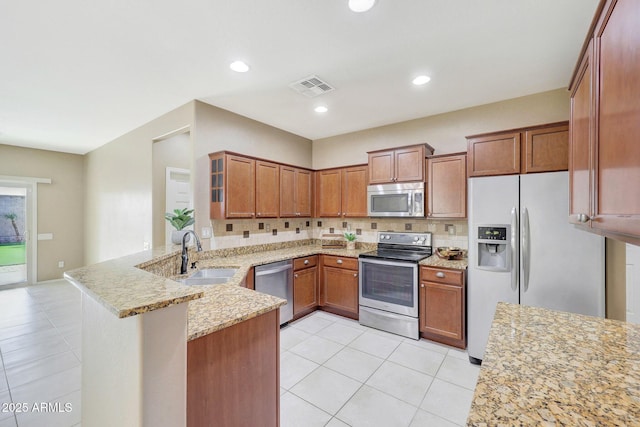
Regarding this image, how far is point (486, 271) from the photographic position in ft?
8.54

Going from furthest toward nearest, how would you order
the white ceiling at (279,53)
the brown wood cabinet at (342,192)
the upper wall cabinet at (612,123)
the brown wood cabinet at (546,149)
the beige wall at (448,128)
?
the brown wood cabinet at (342,192)
the beige wall at (448,128)
the brown wood cabinet at (546,149)
the white ceiling at (279,53)
the upper wall cabinet at (612,123)

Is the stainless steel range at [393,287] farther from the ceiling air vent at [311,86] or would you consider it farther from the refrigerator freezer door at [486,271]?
the ceiling air vent at [311,86]

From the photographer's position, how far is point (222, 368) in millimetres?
1218

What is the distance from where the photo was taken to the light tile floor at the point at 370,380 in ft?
6.33

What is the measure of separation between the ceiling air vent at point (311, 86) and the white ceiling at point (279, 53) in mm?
87

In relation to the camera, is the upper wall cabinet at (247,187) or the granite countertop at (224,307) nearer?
the granite countertop at (224,307)

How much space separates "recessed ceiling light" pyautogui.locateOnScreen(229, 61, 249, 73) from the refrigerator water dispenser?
273 cm

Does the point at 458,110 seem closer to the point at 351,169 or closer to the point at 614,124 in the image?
the point at 351,169

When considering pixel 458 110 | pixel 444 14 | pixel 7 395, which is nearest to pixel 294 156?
pixel 458 110

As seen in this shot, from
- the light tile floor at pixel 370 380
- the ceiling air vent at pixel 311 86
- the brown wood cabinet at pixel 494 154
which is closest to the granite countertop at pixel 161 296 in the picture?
the light tile floor at pixel 370 380

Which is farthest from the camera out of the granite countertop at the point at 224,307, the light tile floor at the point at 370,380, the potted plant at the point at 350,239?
the potted plant at the point at 350,239

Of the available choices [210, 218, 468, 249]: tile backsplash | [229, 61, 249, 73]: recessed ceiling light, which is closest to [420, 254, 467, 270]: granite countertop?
[210, 218, 468, 249]: tile backsplash

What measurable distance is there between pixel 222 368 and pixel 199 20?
2.20 metres

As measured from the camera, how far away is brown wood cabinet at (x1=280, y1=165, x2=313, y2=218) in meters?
3.90
